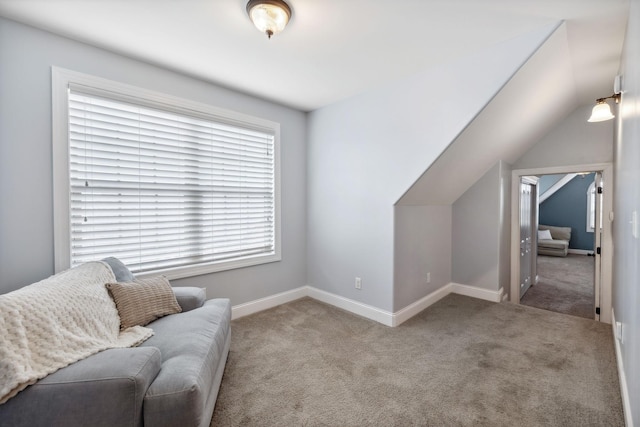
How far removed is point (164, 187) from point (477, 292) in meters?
3.94

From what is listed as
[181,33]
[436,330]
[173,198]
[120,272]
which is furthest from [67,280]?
[436,330]

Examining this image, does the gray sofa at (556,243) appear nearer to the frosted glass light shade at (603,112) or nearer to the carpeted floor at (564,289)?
the carpeted floor at (564,289)

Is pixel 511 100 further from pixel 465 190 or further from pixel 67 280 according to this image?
pixel 67 280

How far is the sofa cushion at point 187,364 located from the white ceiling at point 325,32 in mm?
1992

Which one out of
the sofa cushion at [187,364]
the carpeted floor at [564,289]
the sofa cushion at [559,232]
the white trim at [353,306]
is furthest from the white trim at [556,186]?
the sofa cushion at [187,364]

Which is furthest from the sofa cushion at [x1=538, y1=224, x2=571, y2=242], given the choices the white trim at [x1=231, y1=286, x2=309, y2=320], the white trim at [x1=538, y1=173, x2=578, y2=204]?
the white trim at [x1=231, y1=286, x2=309, y2=320]

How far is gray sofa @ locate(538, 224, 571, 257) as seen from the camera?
23.6 feet

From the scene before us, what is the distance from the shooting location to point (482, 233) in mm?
3729

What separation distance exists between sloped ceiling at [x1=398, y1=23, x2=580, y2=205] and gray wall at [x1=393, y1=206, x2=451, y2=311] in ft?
0.53

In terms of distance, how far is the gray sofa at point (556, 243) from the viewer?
719 centimetres

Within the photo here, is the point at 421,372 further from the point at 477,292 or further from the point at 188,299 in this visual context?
the point at 477,292

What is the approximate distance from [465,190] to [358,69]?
2301mm

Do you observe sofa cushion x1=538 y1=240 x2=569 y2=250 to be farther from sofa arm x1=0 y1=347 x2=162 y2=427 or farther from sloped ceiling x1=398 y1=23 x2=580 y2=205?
sofa arm x1=0 y1=347 x2=162 y2=427

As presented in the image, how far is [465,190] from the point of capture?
3.81m
